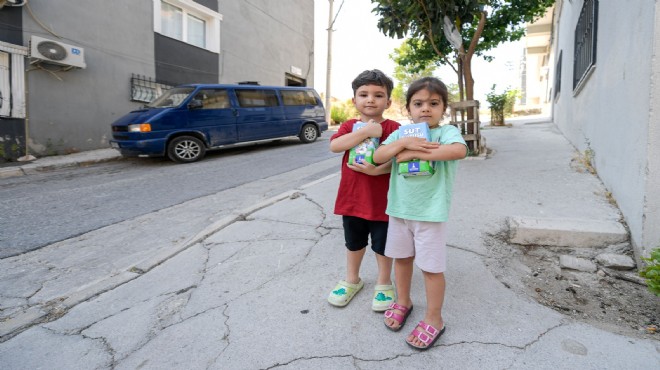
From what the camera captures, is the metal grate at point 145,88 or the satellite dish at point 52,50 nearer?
the satellite dish at point 52,50

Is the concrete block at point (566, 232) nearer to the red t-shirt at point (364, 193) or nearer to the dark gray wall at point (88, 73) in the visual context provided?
the red t-shirt at point (364, 193)

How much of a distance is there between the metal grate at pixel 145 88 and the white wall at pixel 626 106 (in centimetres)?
1079

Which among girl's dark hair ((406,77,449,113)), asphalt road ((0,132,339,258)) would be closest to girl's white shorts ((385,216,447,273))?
girl's dark hair ((406,77,449,113))

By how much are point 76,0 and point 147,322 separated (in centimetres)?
1001

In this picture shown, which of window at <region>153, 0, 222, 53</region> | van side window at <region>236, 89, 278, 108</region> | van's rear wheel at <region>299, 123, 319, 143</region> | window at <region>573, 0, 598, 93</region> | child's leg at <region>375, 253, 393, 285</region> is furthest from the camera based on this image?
window at <region>153, 0, 222, 53</region>

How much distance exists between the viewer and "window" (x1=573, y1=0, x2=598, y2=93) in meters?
5.63

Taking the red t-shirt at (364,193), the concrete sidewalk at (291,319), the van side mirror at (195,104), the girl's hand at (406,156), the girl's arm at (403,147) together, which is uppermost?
the van side mirror at (195,104)

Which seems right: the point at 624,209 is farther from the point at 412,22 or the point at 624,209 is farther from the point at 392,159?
the point at 412,22

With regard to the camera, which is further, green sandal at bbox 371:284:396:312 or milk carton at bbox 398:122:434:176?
green sandal at bbox 371:284:396:312

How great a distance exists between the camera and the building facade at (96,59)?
27.4 ft

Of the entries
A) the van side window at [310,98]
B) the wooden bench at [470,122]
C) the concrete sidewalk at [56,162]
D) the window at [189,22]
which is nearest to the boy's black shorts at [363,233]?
the wooden bench at [470,122]

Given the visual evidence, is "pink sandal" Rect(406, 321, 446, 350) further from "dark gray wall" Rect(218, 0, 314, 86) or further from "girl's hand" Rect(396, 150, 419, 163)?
"dark gray wall" Rect(218, 0, 314, 86)

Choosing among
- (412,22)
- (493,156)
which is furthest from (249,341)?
(412,22)

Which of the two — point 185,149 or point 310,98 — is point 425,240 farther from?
point 310,98
